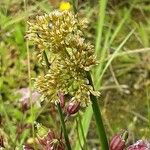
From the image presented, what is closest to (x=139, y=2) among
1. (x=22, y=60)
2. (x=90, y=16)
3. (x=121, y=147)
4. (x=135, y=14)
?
(x=135, y=14)

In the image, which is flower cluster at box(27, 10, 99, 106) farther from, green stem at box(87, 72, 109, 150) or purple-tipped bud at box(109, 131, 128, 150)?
purple-tipped bud at box(109, 131, 128, 150)

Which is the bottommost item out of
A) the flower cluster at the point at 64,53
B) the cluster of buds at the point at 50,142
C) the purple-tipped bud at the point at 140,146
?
the purple-tipped bud at the point at 140,146

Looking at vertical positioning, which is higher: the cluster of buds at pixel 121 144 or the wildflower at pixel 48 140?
the wildflower at pixel 48 140

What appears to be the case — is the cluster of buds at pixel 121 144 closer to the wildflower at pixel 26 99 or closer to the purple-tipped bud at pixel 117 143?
the purple-tipped bud at pixel 117 143

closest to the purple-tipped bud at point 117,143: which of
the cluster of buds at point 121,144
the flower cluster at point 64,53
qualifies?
the cluster of buds at point 121,144

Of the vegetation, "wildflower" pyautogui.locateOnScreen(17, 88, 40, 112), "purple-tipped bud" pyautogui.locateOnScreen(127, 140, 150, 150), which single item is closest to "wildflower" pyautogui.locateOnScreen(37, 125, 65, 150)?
the vegetation

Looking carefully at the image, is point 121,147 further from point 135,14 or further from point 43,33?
point 135,14

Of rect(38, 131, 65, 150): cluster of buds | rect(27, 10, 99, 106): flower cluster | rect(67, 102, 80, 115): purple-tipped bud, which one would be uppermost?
rect(27, 10, 99, 106): flower cluster

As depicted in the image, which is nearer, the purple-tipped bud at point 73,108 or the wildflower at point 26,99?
the purple-tipped bud at point 73,108
